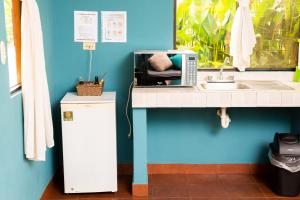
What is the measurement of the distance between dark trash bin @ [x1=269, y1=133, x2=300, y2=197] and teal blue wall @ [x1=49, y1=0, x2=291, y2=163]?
1.52ft

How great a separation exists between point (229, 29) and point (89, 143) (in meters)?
1.77

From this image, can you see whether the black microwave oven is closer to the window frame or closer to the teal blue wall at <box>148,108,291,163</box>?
the teal blue wall at <box>148,108,291,163</box>

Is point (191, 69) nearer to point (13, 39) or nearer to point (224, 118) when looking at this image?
point (224, 118)

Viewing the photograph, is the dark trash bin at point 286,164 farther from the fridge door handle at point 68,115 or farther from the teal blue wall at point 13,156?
the teal blue wall at point 13,156

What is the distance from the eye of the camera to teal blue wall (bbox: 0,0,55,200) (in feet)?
7.86

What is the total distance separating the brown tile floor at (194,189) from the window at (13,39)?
4.11 feet

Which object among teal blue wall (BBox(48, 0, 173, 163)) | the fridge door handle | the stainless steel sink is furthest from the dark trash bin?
the fridge door handle

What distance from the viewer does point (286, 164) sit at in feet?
11.3

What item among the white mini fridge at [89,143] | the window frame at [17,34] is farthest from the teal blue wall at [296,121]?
the window frame at [17,34]

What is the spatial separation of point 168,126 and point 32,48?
66.3 inches

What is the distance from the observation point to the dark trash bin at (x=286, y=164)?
3443 mm

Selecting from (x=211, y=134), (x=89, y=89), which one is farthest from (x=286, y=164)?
(x=89, y=89)

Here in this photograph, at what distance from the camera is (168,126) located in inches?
157

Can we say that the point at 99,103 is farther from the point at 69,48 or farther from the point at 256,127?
the point at 256,127
